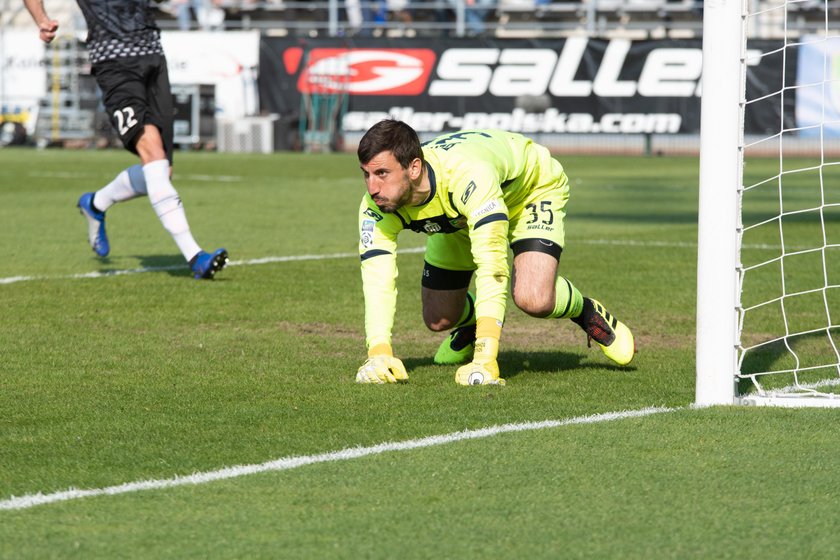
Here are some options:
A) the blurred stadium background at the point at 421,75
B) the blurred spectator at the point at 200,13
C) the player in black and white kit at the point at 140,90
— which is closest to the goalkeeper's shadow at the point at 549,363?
the player in black and white kit at the point at 140,90

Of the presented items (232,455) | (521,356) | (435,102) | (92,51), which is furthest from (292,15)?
(232,455)

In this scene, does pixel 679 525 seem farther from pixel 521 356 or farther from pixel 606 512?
pixel 521 356

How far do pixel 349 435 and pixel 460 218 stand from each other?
1.35m

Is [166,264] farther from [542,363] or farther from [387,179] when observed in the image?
[387,179]

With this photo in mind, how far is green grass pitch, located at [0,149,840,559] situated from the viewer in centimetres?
348

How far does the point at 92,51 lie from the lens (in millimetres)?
9156

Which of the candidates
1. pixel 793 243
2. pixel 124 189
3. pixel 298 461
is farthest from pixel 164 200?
pixel 793 243

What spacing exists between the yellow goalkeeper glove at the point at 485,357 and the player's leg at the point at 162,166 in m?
3.64

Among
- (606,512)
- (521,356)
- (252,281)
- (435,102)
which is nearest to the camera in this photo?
(606,512)

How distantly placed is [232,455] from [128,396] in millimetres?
1123

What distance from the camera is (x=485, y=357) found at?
5570 millimetres

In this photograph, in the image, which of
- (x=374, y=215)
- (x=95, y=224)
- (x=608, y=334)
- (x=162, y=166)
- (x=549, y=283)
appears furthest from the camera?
(x=95, y=224)

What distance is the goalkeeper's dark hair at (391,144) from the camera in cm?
537

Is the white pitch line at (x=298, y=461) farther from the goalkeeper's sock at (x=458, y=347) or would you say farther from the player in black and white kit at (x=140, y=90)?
the player in black and white kit at (x=140, y=90)
